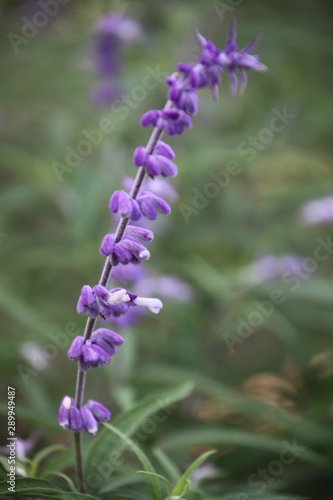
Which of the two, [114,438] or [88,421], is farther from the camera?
[114,438]

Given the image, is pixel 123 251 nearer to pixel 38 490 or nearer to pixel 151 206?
pixel 151 206

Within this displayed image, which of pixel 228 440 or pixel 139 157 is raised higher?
pixel 139 157

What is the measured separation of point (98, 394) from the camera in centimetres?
281

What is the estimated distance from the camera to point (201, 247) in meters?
3.27

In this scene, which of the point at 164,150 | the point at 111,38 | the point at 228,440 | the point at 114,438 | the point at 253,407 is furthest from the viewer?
the point at 111,38

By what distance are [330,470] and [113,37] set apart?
2.42 metres

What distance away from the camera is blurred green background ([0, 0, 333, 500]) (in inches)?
96.3

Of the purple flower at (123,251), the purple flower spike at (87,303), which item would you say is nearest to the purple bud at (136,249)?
the purple flower at (123,251)

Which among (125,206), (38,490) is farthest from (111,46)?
(38,490)

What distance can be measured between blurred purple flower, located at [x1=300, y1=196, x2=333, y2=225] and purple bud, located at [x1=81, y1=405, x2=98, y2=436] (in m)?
1.71

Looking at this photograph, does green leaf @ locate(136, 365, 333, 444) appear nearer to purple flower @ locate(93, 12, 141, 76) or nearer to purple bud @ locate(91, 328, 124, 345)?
purple bud @ locate(91, 328, 124, 345)

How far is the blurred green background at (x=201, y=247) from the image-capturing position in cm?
245

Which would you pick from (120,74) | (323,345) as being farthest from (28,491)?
(120,74)

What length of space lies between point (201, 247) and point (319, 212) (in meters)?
0.80
